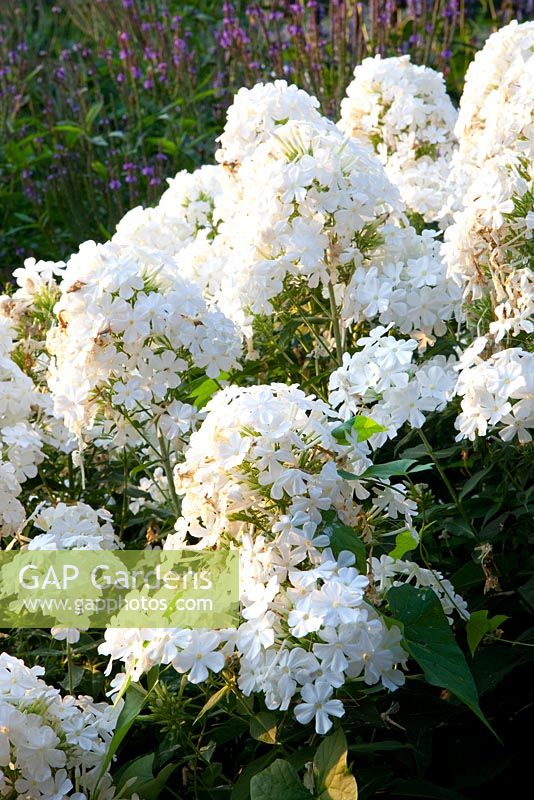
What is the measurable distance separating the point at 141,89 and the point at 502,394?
400 cm

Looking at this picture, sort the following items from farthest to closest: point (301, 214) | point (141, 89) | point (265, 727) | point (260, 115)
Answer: point (141, 89) → point (260, 115) → point (301, 214) → point (265, 727)

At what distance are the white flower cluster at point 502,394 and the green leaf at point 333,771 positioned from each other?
1.72 feet

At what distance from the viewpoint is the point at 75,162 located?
15.7ft

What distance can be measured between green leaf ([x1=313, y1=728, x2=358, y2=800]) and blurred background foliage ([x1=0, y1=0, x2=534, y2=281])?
3119 millimetres

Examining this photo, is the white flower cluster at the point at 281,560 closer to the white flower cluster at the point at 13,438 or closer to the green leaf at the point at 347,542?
the green leaf at the point at 347,542

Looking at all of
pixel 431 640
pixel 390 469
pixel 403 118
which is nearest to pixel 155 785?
pixel 431 640

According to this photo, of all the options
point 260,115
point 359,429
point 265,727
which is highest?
point 260,115

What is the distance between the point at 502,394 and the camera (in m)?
1.67

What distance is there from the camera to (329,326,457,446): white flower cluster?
1.76m

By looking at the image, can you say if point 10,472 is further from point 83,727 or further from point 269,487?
point 269,487

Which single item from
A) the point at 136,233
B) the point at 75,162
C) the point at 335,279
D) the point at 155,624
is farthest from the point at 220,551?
the point at 75,162

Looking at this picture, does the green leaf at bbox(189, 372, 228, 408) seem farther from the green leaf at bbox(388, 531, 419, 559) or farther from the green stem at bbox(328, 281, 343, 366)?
the green leaf at bbox(388, 531, 419, 559)

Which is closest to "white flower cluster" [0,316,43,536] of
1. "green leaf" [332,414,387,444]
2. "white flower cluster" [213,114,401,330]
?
"white flower cluster" [213,114,401,330]

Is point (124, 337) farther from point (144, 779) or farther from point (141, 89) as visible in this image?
point (141, 89)
